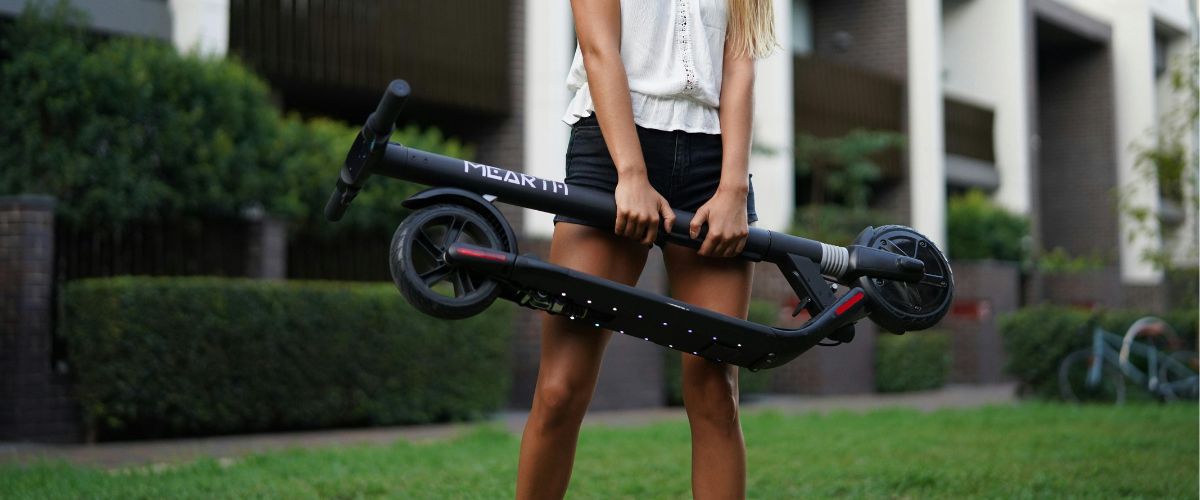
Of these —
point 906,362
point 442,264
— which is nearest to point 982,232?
point 906,362

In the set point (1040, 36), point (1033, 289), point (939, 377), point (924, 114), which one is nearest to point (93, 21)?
point (939, 377)

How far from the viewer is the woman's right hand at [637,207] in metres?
2.92

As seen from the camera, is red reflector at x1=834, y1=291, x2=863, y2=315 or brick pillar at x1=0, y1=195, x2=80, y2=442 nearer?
red reflector at x1=834, y1=291, x2=863, y2=315

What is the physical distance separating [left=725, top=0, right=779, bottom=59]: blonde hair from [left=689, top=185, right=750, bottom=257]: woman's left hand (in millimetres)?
436

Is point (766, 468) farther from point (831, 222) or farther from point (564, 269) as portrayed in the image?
point (831, 222)

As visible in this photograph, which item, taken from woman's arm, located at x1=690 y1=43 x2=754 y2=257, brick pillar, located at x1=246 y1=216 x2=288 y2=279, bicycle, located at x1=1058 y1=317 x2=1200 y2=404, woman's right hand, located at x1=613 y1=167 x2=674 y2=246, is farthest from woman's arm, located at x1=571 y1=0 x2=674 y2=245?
bicycle, located at x1=1058 y1=317 x2=1200 y2=404

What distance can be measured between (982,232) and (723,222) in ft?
59.1

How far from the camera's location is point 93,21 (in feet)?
31.9

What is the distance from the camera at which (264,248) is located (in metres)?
9.44

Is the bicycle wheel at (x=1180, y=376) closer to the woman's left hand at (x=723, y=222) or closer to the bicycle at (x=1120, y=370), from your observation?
the bicycle at (x=1120, y=370)

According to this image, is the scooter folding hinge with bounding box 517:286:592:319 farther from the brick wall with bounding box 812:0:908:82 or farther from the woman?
the brick wall with bounding box 812:0:908:82

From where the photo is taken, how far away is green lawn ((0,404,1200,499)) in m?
5.19

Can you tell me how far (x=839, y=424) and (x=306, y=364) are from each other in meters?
3.74

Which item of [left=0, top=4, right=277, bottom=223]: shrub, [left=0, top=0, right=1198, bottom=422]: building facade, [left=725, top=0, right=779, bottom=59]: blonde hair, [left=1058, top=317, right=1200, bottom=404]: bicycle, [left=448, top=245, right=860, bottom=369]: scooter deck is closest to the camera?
[left=448, top=245, right=860, bottom=369]: scooter deck
